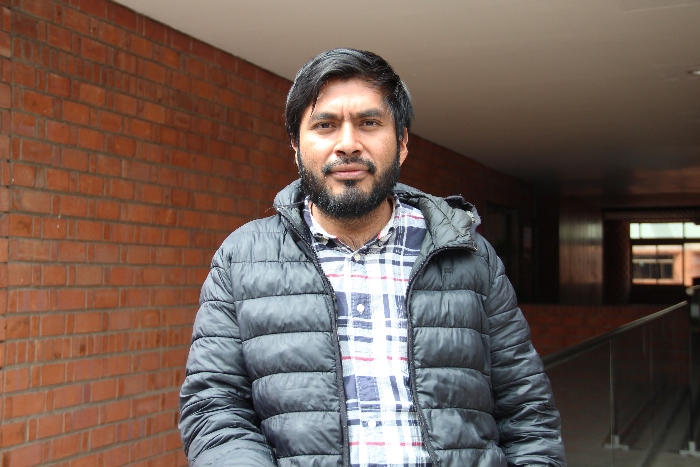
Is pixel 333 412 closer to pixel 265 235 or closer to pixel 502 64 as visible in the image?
pixel 265 235

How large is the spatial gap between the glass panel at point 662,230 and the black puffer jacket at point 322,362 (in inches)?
824

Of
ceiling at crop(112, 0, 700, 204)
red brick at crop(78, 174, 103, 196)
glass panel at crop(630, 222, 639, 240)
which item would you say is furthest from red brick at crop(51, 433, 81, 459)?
glass panel at crop(630, 222, 639, 240)

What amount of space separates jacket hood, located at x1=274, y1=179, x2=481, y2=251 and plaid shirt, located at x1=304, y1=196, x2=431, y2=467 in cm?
4

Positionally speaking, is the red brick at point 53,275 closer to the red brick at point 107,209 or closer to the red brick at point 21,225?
the red brick at point 21,225

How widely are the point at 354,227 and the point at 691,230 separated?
69.7ft

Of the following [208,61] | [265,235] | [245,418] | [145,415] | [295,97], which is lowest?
[145,415]

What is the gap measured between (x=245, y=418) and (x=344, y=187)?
465 mm

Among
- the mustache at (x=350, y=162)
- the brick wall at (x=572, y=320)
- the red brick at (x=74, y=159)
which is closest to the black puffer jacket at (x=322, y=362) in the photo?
the mustache at (x=350, y=162)

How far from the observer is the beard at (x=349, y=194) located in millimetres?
1524

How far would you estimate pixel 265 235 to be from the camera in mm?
1569

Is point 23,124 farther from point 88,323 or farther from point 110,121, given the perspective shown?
point 88,323

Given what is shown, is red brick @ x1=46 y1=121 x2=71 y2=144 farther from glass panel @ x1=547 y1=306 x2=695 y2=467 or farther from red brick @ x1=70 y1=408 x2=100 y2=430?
glass panel @ x1=547 y1=306 x2=695 y2=467

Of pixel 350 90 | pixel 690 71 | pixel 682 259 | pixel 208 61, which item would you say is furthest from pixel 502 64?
pixel 682 259

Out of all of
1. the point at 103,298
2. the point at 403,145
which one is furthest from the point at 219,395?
the point at 103,298
